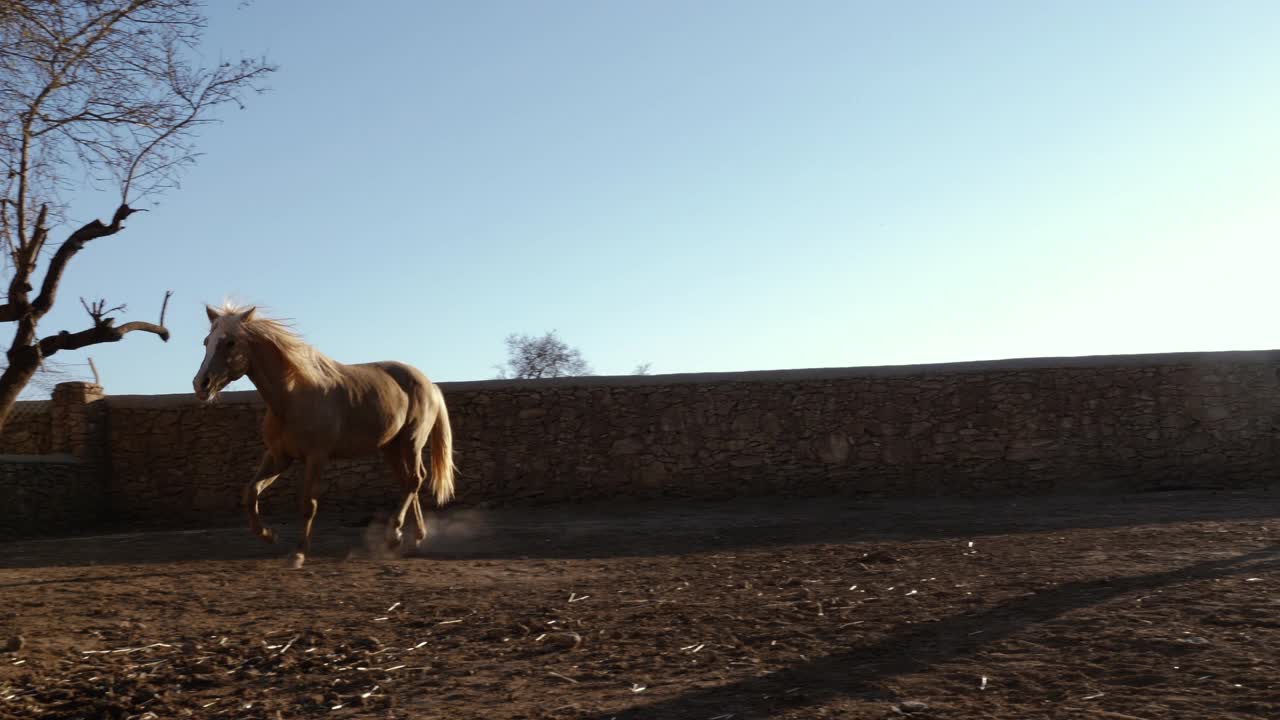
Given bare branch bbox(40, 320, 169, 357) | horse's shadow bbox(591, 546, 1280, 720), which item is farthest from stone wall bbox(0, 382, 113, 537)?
horse's shadow bbox(591, 546, 1280, 720)

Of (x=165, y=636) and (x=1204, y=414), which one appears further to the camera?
(x=1204, y=414)

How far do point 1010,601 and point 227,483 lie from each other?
431 inches

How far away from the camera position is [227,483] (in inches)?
566

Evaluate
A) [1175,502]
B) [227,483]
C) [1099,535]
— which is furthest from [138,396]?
[1175,502]

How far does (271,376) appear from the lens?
864cm

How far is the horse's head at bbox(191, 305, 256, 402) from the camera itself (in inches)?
320

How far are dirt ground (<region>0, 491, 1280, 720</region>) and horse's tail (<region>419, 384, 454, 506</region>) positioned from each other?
28.7 inches

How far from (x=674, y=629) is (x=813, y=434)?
8.92 metres

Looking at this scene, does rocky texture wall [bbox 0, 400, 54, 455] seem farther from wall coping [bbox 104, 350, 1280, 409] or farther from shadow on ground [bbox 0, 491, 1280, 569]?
shadow on ground [bbox 0, 491, 1280, 569]

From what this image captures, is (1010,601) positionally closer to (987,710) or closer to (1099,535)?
(987,710)

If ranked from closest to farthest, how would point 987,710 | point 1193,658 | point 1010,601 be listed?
point 987,710 → point 1193,658 → point 1010,601

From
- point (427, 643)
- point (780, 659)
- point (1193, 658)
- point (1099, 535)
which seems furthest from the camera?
point (1099, 535)

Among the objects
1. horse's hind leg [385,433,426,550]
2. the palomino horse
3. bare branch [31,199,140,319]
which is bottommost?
horse's hind leg [385,433,426,550]

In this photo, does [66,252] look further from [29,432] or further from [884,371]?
[884,371]
